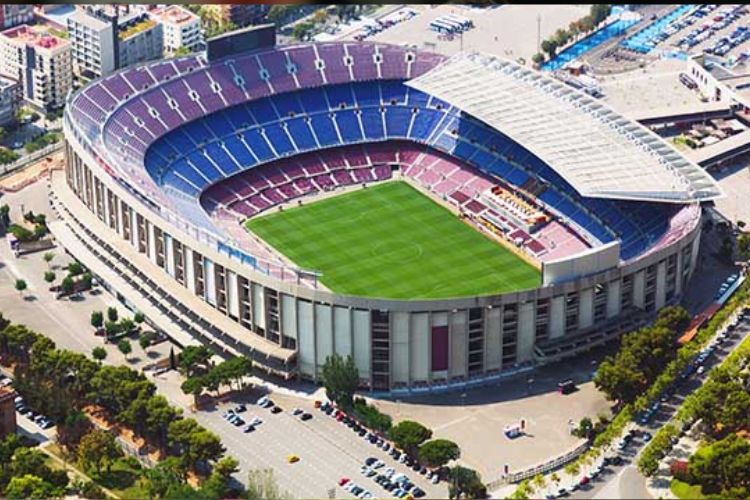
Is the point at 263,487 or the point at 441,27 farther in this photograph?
the point at 441,27

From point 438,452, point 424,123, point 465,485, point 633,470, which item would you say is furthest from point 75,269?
point 633,470

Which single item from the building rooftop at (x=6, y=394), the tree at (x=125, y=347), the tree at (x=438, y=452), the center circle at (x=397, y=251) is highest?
the building rooftop at (x=6, y=394)

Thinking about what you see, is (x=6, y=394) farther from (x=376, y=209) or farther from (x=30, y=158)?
(x=30, y=158)

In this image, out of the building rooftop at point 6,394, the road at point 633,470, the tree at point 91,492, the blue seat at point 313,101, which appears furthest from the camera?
the blue seat at point 313,101

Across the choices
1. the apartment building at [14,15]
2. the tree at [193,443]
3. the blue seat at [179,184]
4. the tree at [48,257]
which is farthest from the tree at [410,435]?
the apartment building at [14,15]

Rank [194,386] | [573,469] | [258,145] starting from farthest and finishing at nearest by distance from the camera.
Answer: [258,145] → [194,386] → [573,469]

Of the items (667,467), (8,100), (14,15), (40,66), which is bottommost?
(667,467)

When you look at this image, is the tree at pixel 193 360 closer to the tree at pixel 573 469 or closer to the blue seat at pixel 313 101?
the tree at pixel 573 469
